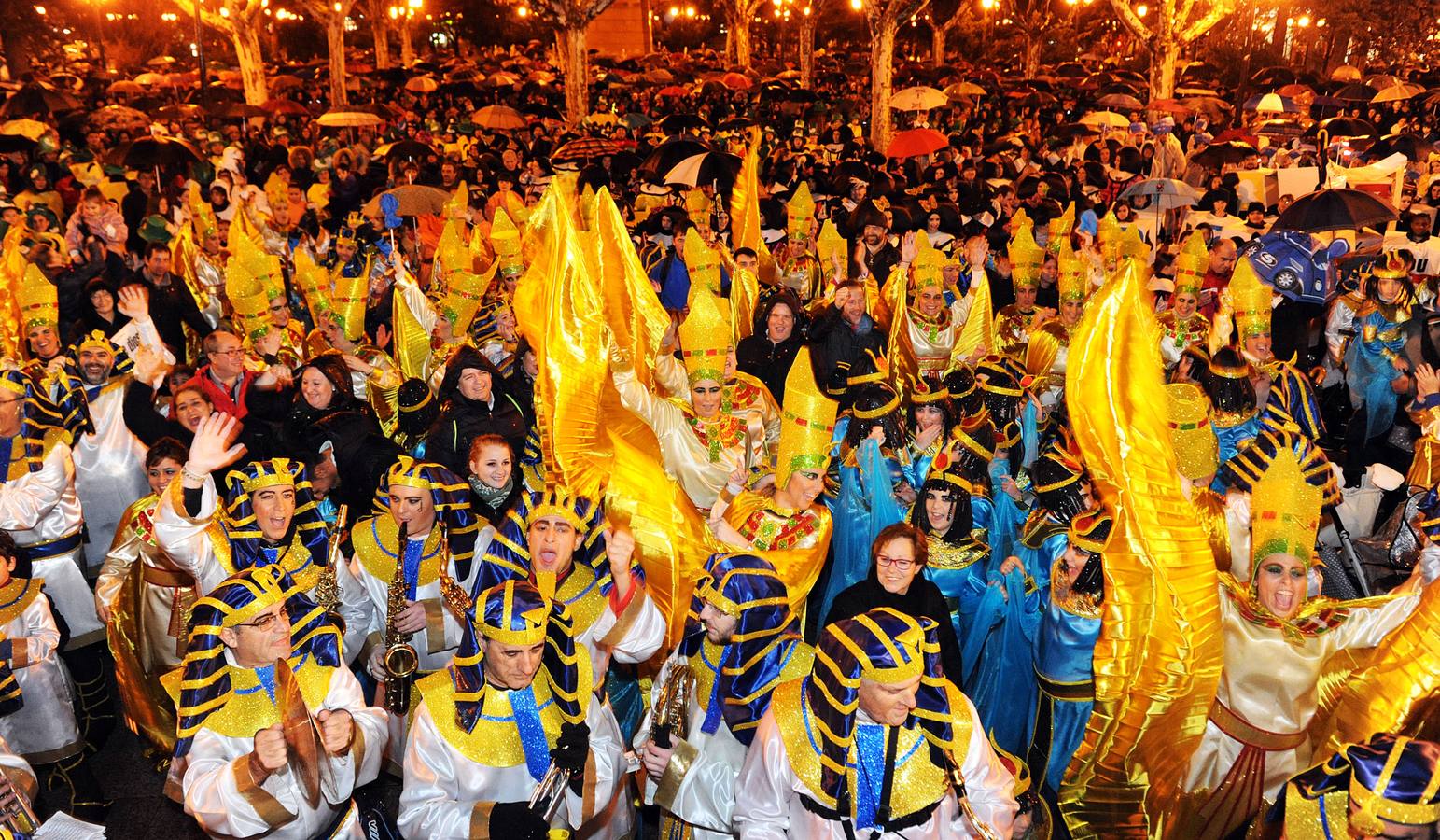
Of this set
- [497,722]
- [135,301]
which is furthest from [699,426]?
[135,301]

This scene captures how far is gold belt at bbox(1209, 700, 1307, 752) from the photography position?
13.9ft

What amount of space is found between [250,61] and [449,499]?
23.3 metres

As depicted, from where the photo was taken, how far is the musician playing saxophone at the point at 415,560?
16.0ft

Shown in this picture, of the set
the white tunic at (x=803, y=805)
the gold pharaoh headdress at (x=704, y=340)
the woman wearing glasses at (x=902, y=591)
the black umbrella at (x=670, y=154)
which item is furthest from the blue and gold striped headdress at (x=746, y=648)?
the black umbrella at (x=670, y=154)

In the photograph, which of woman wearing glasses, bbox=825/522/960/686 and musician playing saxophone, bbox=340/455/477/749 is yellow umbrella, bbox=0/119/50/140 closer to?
musician playing saxophone, bbox=340/455/477/749

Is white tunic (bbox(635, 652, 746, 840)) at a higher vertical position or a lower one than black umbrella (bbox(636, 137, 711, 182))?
lower

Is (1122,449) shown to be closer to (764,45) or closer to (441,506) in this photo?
(441,506)

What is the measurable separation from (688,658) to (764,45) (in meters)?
66.1

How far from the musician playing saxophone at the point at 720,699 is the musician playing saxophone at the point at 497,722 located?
296mm

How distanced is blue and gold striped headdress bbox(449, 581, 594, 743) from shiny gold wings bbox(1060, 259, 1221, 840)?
1844 millimetres

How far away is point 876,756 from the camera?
324cm

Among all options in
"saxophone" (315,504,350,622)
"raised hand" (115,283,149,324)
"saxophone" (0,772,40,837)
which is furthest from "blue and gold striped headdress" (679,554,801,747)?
"raised hand" (115,283,149,324)

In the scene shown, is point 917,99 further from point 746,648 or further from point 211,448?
point 746,648

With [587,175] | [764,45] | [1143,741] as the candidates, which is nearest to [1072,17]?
[764,45]
